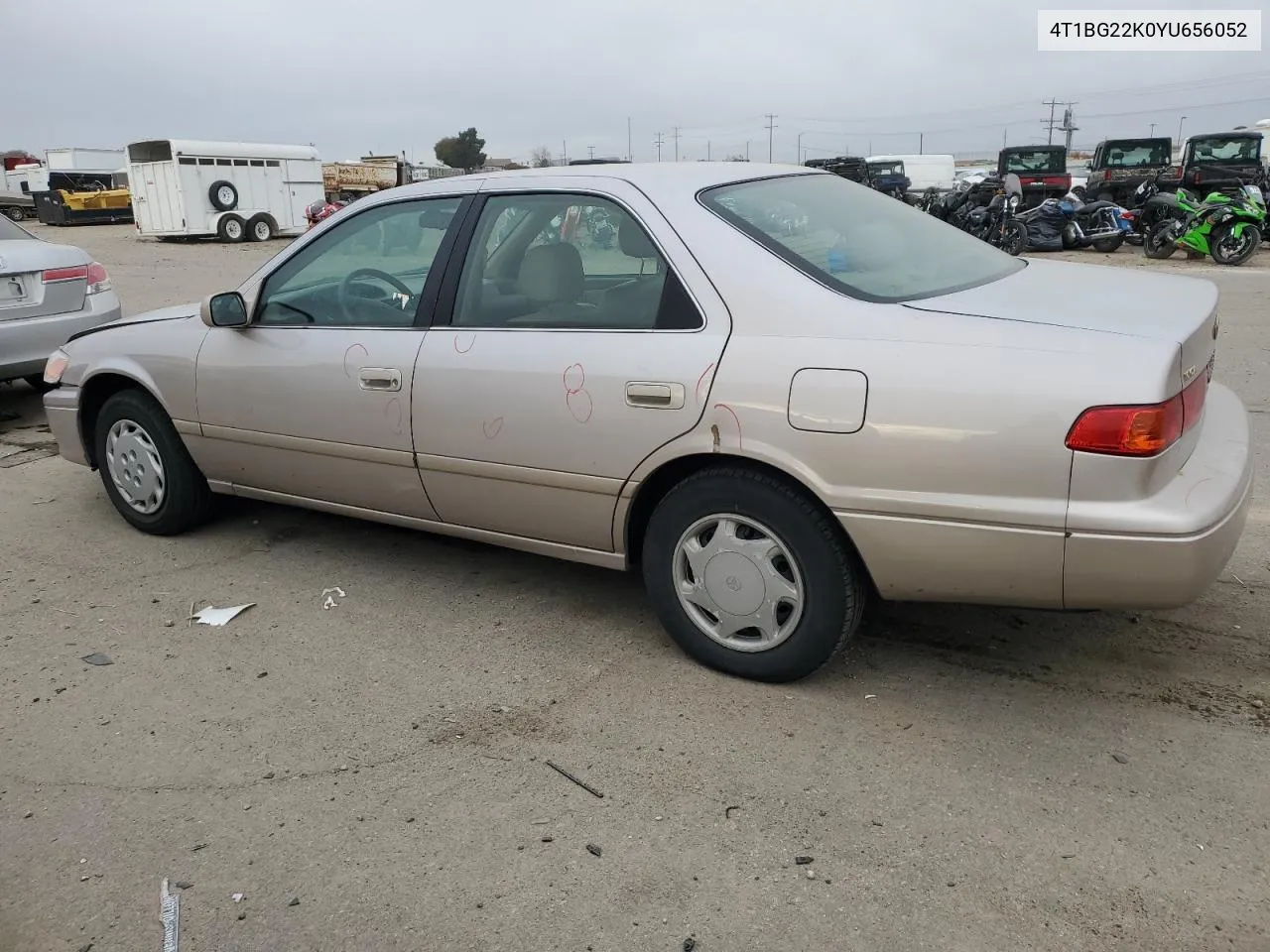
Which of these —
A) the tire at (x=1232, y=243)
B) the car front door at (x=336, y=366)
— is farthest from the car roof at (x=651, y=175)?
the tire at (x=1232, y=243)

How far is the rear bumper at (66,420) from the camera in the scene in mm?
4801

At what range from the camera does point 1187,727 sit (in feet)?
9.49

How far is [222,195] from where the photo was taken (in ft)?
86.9

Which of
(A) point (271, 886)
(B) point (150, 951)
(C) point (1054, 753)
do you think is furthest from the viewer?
(C) point (1054, 753)

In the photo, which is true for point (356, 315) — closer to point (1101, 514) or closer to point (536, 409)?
point (536, 409)

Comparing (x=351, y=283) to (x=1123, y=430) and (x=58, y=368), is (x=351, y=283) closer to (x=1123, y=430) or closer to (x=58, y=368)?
(x=58, y=368)

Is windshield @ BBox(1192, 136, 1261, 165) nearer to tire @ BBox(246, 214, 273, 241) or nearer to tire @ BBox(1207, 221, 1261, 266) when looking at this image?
tire @ BBox(1207, 221, 1261, 266)

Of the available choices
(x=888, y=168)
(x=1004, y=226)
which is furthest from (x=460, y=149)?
(x=1004, y=226)

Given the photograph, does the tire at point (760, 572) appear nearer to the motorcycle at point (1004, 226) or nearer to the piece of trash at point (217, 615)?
the piece of trash at point (217, 615)

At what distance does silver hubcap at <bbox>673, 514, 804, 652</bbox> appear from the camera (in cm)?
306

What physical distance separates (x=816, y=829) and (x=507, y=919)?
789 millimetres

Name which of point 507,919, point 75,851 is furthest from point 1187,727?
point 75,851

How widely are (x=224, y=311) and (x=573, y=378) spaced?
5.49 ft

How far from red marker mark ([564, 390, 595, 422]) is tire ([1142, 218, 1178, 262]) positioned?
16.2 meters
